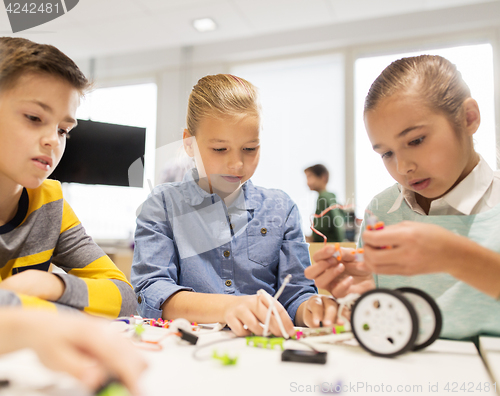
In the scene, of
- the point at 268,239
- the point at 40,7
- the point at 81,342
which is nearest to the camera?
the point at 81,342

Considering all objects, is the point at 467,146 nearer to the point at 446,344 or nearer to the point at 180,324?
the point at 446,344

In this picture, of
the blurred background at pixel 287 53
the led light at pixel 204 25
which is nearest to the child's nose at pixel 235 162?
the blurred background at pixel 287 53

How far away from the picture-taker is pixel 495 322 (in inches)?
23.5

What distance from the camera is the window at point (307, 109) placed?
3195mm

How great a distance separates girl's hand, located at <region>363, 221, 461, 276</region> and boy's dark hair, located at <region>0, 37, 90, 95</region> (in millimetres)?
611

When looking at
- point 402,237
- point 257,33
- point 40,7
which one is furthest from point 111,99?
point 402,237

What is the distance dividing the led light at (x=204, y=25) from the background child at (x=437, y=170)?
100 inches

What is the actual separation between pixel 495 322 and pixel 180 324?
49 cm

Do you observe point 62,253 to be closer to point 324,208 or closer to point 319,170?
point 324,208

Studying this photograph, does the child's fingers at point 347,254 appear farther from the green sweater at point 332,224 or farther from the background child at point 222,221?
the green sweater at point 332,224

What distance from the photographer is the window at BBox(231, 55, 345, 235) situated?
10.5 ft

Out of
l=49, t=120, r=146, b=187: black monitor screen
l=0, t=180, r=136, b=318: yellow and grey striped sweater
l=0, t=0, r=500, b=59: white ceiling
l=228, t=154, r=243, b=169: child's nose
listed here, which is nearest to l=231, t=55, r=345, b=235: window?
l=0, t=0, r=500, b=59: white ceiling

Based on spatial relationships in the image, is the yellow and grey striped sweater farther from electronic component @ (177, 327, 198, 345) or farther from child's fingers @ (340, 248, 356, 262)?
child's fingers @ (340, 248, 356, 262)

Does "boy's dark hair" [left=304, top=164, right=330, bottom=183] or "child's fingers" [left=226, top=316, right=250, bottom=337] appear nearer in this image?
"child's fingers" [left=226, top=316, right=250, bottom=337]
